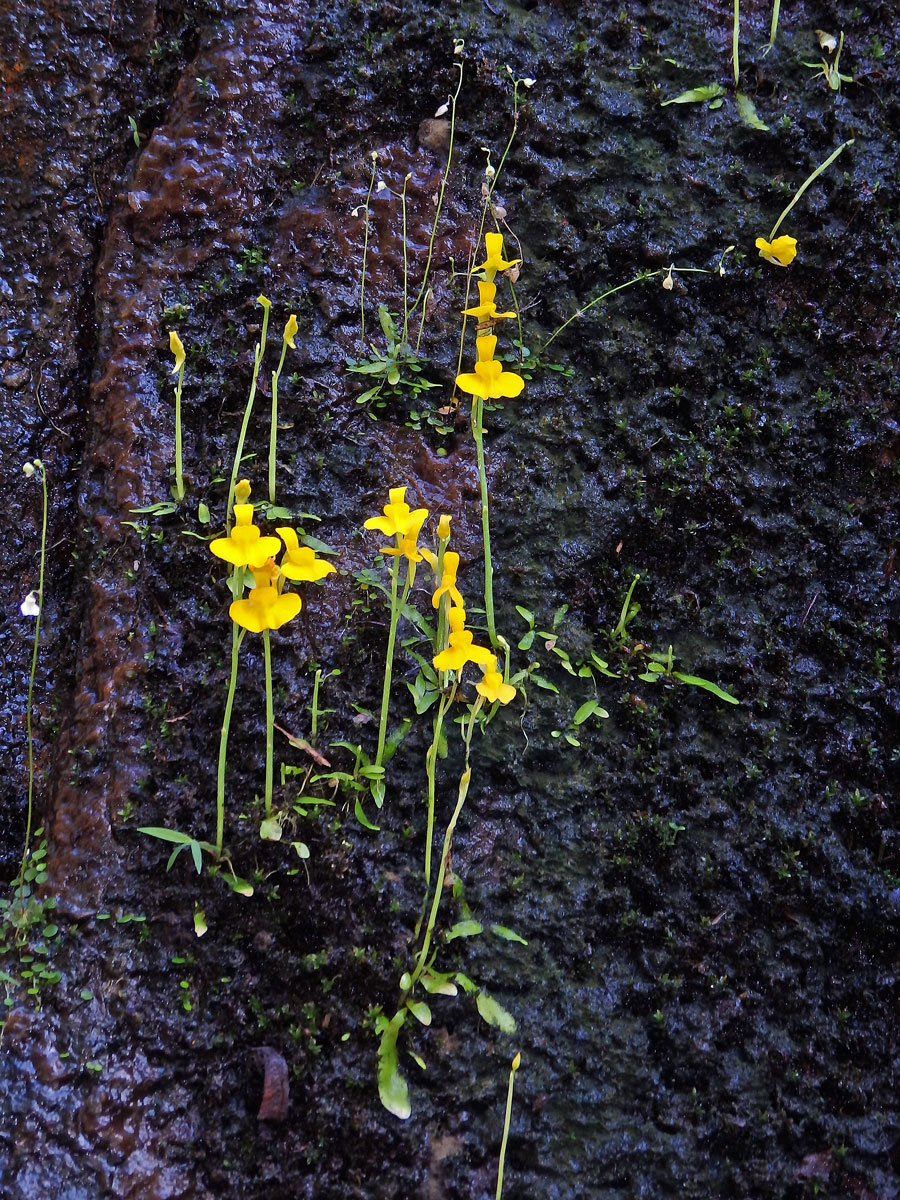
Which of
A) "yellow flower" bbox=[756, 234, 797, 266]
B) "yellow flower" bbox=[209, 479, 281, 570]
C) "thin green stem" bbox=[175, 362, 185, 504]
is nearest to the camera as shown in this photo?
"yellow flower" bbox=[209, 479, 281, 570]

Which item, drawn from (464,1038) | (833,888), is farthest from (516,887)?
(833,888)

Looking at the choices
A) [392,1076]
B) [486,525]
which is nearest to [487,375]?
[486,525]

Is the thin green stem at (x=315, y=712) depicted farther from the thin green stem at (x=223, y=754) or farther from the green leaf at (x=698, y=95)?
the green leaf at (x=698, y=95)

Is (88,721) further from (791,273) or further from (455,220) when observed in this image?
(791,273)

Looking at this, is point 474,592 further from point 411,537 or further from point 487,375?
point 487,375

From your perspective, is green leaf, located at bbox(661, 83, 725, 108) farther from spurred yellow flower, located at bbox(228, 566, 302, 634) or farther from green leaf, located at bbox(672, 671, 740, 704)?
spurred yellow flower, located at bbox(228, 566, 302, 634)

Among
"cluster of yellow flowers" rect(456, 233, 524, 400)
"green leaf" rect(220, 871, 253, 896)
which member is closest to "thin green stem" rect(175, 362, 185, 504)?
"cluster of yellow flowers" rect(456, 233, 524, 400)

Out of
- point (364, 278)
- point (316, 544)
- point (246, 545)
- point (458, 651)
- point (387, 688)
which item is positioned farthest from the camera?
point (364, 278)
